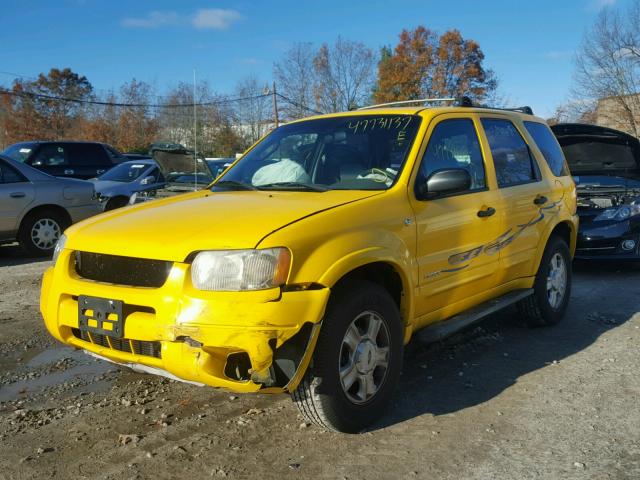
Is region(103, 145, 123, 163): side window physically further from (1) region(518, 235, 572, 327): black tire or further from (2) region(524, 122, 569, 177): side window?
(1) region(518, 235, 572, 327): black tire

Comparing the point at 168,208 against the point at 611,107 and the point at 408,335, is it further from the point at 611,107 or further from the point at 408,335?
the point at 611,107

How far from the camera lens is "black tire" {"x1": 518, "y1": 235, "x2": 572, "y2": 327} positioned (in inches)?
207

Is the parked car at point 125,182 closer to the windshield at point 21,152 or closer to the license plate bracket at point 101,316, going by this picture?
the windshield at point 21,152

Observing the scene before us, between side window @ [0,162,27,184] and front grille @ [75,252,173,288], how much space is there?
6.45 meters

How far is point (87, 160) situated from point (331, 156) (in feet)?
41.8

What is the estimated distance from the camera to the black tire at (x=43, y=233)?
9133 millimetres

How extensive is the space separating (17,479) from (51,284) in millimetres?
1038

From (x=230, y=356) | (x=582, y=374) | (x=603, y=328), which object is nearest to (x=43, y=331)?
(x=230, y=356)

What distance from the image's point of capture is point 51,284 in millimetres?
3451

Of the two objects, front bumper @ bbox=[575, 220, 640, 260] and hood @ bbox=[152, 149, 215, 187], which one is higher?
hood @ bbox=[152, 149, 215, 187]

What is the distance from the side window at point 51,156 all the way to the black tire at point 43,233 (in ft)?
18.6

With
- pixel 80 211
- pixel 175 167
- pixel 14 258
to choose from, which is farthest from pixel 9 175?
pixel 175 167

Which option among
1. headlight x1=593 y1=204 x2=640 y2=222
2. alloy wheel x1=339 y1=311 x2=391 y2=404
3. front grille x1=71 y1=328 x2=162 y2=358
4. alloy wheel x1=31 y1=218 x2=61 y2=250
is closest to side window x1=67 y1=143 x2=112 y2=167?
alloy wheel x1=31 y1=218 x2=61 y2=250

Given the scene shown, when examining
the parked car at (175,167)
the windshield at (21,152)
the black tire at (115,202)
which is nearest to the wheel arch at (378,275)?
the parked car at (175,167)
